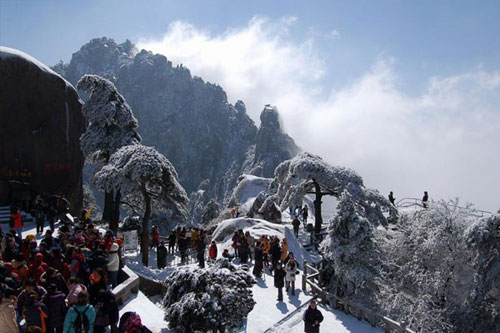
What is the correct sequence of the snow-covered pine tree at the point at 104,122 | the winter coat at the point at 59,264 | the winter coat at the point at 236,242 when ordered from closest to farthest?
the winter coat at the point at 59,264
the winter coat at the point at 236,242
the snow-covered pine tree at the point at 104,122

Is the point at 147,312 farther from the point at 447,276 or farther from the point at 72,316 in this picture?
the point at 447,276

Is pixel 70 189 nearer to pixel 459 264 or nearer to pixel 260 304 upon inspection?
pixel 260 304

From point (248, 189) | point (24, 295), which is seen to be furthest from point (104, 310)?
point (248, 189)

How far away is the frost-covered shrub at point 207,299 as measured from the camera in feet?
35.3

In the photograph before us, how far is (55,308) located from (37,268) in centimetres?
186

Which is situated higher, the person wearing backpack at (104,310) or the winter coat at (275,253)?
the person wearing backpack at (104,310)

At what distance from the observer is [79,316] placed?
771 centimetres

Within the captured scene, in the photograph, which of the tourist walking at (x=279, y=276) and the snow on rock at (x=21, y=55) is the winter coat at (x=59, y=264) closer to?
the tourist walking at (x=279, y=276)

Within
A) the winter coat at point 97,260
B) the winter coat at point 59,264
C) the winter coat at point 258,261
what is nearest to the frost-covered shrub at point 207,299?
the winter coat at point 97,260

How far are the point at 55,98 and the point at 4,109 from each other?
3.29 m

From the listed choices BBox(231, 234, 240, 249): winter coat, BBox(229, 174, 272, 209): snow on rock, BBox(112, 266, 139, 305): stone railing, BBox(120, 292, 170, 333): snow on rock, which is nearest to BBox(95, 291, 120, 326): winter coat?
BBox(120, 292, 170, 333): snow on rock

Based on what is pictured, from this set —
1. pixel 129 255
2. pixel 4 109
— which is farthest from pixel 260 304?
pixel 4 109

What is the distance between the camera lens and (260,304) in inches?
623

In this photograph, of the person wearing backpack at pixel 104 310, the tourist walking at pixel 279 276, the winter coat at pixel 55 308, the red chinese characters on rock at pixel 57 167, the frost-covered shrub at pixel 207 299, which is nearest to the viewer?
the winter coat at pixel 55 308
